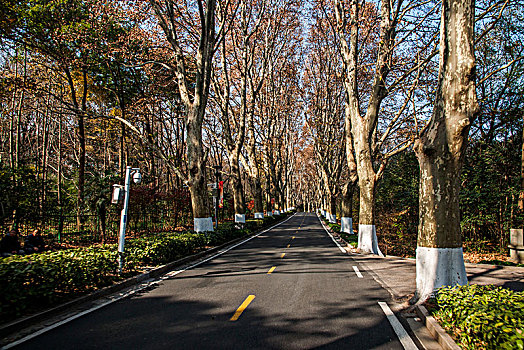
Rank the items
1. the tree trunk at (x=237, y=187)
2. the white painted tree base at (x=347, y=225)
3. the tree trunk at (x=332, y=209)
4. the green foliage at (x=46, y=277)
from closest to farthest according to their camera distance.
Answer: the green foliage at (x=46, y=277) < the white painted tree base at (x=347, y=225) < the tree trunk at (x=237, y=187) < the tree trunk at (x=332, y=209)

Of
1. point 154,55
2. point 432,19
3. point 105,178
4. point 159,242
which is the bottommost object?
point 159,242

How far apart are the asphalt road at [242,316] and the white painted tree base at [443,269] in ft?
3.66

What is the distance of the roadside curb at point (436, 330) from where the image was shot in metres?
4.45

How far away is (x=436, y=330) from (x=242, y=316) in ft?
10.00

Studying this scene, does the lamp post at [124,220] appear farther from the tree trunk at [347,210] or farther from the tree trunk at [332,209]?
the tree trunk at [332,209]

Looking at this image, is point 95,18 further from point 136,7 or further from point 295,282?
point 295,282

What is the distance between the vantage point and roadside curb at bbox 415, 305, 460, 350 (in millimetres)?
4449

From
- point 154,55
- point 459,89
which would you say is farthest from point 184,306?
point 154,55

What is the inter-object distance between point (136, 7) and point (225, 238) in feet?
38.8

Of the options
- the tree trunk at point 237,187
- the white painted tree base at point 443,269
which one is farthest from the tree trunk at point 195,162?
the white painted tree base at point 443,269

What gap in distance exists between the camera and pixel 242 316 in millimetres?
5996

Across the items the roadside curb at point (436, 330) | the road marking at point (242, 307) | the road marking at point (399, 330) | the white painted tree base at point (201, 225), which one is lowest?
the road marking at point (399, 330)

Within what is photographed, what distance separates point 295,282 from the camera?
349 inches

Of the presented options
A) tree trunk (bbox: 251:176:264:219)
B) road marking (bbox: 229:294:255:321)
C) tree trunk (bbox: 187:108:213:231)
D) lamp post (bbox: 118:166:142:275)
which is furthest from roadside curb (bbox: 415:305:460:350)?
tree trunk (bbox: 251:176:264:219)
